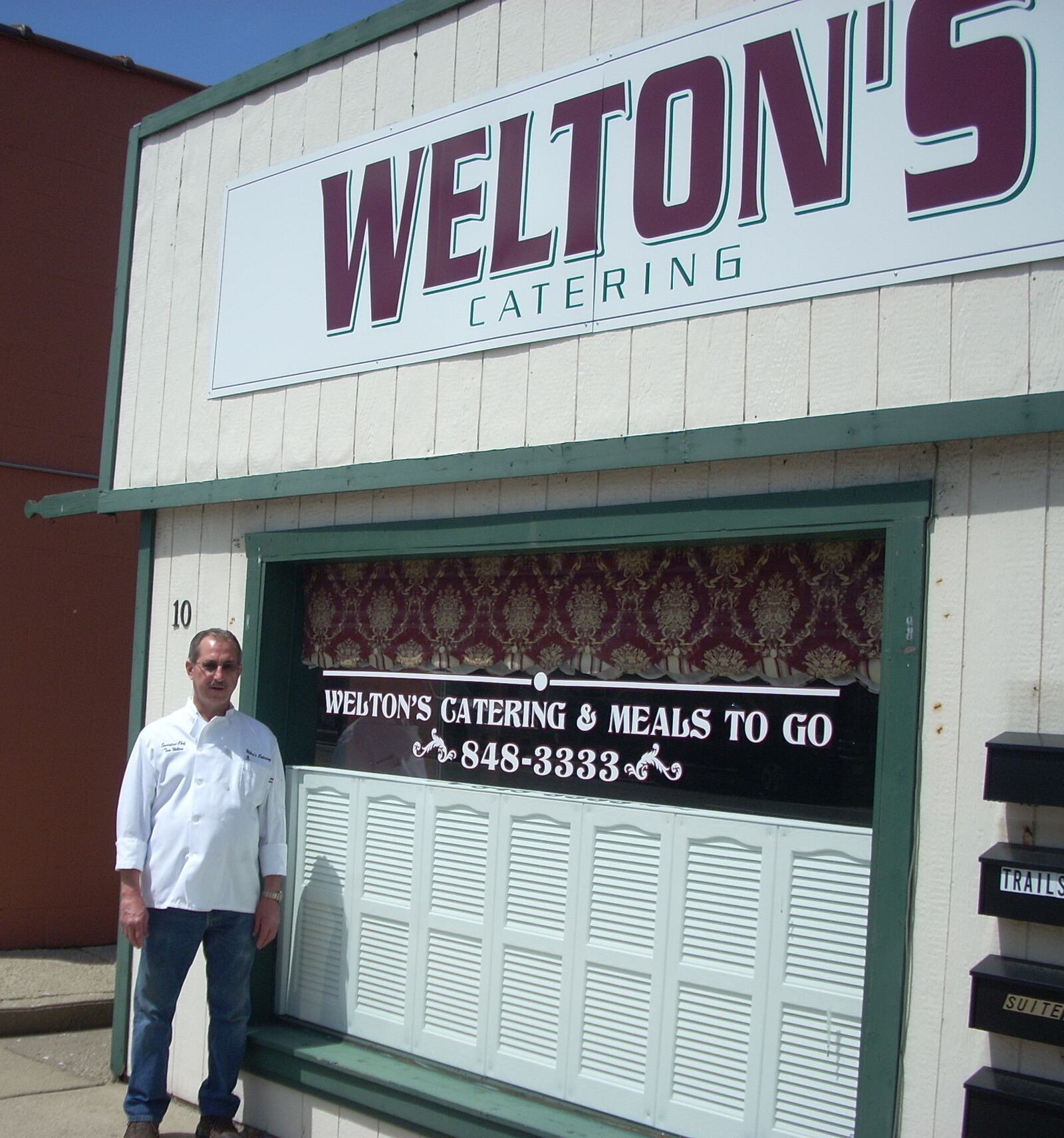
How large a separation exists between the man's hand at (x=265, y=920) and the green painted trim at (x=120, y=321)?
2.31m

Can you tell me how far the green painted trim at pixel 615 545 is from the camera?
358cm

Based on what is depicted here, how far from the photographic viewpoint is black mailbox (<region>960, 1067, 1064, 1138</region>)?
312 centimetres

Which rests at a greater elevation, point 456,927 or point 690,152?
point 690,152

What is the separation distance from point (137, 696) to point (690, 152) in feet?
11.6

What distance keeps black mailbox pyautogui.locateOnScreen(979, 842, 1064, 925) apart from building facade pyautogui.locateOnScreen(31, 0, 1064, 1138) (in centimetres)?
5

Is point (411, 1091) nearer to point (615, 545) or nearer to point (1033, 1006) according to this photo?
point (615, 545)

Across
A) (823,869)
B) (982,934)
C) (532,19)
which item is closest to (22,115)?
(532,19)

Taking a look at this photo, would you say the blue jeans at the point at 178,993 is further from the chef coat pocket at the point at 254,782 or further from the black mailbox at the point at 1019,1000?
the black mailbox at the point at 1019,1000

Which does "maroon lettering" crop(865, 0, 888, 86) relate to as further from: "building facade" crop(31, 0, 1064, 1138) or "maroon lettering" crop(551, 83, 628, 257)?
"maroon lettering" crop(551, 83, 628, 257)

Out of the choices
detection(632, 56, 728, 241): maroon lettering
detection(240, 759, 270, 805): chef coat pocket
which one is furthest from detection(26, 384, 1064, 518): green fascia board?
detection(240, 759, 270, 805): chef coat pocket

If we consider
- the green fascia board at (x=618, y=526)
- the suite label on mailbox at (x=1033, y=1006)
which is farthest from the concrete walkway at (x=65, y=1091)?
the suite label on mailbox at (x=1033, y=1006)

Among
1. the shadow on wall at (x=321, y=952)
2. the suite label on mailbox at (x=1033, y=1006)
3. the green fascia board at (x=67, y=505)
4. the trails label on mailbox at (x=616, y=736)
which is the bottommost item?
the shadow on wall at (x=321, y=952)

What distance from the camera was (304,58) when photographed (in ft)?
18.6

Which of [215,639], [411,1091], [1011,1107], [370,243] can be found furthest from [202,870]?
[1011,1107]
